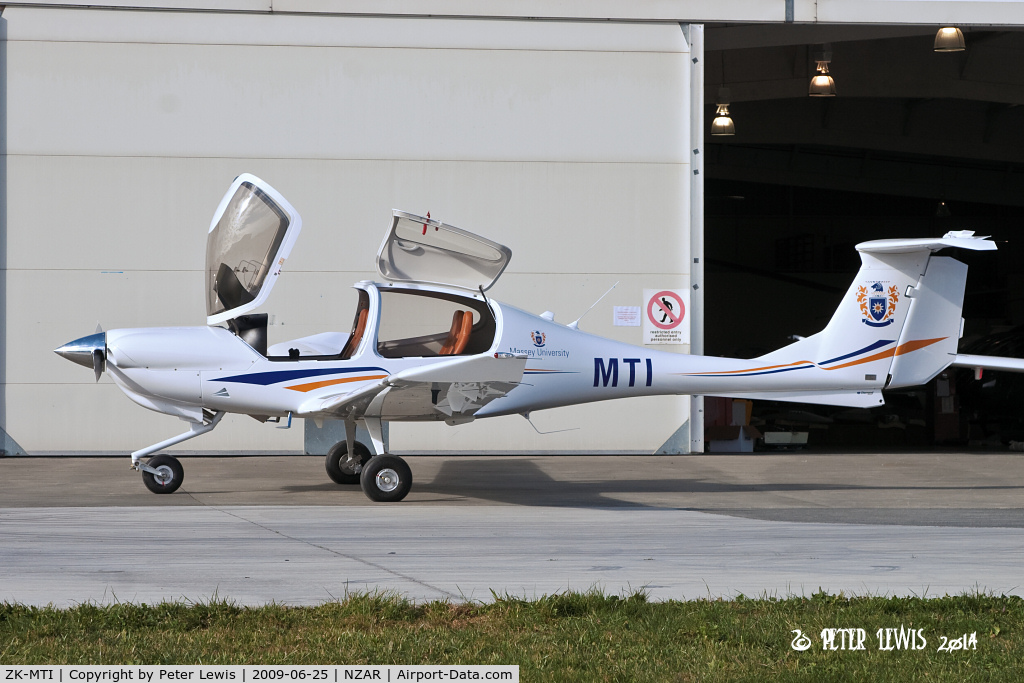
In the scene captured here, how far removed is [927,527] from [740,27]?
26.5 ft

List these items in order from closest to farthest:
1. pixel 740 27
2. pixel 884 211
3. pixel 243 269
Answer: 1. pixel 243 269
2. pixel 740 27
3. pixel 884 211

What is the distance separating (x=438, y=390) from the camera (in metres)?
7.97

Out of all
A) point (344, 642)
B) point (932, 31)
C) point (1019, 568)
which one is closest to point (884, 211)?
point (932, 31)

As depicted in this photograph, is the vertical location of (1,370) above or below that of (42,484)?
above

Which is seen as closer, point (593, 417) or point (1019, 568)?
point (1019, 568)

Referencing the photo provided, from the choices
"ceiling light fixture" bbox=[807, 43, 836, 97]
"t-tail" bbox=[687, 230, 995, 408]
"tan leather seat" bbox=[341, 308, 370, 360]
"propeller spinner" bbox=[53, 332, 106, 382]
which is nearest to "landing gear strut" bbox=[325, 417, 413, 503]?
"tan leather seat" bbox=[341, 308, 370, 360]

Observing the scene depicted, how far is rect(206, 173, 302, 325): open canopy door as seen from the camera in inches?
310

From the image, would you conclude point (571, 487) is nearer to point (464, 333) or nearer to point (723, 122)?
point (464, 333)

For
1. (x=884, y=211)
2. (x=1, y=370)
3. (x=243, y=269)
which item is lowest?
(x=1, y=370)

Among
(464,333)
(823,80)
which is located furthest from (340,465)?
(823,80)

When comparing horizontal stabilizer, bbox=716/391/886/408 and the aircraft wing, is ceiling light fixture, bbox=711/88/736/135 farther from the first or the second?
the aircraft wing

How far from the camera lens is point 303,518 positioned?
23.2 feet

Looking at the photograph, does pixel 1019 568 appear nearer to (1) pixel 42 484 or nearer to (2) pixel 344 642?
(2) pixel 344 642

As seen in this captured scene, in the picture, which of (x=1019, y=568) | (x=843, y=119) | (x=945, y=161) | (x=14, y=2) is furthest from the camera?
(x=945, y=161)
